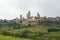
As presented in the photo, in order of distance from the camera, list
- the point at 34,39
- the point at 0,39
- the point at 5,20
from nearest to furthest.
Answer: the point at 0,39 < the point at 34,39 < the point at 5,20

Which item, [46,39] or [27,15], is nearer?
[46,39]

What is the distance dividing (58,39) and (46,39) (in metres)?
3.68

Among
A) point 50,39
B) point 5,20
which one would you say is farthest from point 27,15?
point 50,39

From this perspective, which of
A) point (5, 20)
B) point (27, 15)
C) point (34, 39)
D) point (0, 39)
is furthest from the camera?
point (27, 15)

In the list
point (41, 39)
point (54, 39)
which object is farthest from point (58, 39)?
point (41, 39)

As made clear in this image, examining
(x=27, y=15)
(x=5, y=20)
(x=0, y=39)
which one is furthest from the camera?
(x=27, y=15)

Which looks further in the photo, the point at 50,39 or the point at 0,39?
the point at 50,39

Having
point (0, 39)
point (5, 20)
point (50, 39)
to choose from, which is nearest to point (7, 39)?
point (0, 39)

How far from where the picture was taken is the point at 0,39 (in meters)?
52.1

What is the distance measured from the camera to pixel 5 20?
165875 millimetres

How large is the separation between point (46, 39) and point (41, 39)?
144cm

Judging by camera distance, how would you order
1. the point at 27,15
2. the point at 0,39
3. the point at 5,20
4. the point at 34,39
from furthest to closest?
the point at 27,15 < the point at 5,20 < the point at 34,39 < the point at 0,39

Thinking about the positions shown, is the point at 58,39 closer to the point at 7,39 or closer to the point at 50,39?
the point at 50,39

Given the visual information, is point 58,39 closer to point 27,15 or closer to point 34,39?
point 34,39
